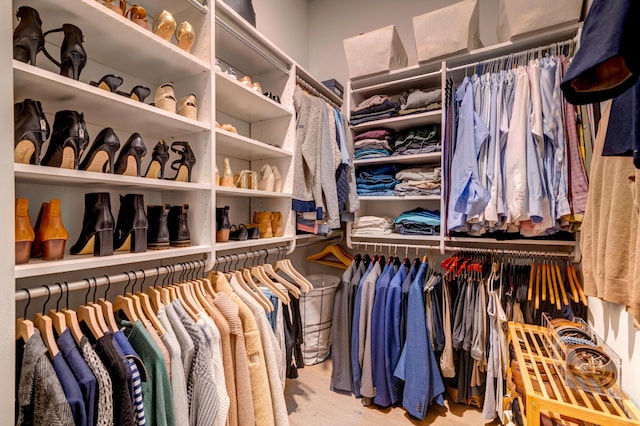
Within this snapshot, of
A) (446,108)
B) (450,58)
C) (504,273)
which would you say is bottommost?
(504,273)

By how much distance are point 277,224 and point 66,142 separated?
1065 mm

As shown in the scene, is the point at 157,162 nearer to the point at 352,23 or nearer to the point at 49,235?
the point at 49,235

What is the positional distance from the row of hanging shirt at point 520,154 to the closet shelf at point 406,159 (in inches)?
8.6

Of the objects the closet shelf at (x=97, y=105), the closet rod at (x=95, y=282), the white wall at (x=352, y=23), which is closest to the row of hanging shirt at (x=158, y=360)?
the closet rod at (x=95, y=282)

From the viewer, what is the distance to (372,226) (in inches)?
84.0

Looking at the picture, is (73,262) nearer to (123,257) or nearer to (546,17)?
(123,257)

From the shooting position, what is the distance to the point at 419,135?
204cm

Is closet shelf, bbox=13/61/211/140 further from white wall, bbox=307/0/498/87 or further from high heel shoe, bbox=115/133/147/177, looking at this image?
white wall, bbox=307/0/498/87

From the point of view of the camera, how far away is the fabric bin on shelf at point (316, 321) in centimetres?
210

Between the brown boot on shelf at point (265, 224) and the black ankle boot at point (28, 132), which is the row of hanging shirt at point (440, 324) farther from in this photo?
the black ankle boot at point (28, 132)

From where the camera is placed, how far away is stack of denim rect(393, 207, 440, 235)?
1.92 meters

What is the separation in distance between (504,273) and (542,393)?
0.92m

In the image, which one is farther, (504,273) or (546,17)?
(504,273)

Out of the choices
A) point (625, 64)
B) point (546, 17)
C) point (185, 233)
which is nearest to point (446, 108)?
point (546, 17)
